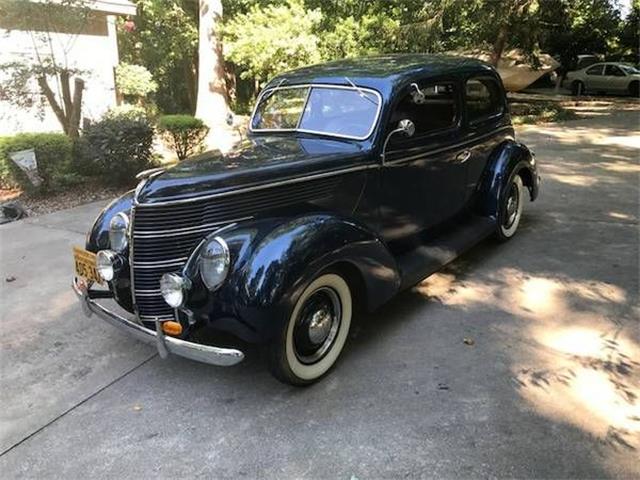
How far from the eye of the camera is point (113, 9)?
13.1 metres

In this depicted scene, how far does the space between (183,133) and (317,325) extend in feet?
22.8

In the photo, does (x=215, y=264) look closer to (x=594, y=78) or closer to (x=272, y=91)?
(x=272, y=91)

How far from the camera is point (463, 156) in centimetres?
484

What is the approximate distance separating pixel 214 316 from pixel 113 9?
12.5 meters

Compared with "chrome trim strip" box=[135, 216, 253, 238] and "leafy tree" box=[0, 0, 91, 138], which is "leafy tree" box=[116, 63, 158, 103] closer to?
"leafy tree" box=[0, 0, 91, 138]

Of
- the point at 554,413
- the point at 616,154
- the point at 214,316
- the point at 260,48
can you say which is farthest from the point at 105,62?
the point at 554,413

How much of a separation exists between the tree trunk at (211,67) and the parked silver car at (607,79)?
673 inches

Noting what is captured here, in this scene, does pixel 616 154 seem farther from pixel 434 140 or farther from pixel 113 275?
pixel 113 275

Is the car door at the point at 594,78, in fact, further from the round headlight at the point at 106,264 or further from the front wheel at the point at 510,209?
the round headlight at the point at 106,264

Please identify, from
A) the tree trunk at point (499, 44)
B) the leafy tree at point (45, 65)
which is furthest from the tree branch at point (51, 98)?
the tree trunk at point (499, 44)

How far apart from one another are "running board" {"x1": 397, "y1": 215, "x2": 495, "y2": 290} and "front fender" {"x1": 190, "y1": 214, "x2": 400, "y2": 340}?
75 cm

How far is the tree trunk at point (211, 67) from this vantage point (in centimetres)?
1450

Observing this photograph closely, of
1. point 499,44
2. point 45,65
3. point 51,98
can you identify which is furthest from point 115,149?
point 499,44

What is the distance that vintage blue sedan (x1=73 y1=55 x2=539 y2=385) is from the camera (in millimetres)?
2986
